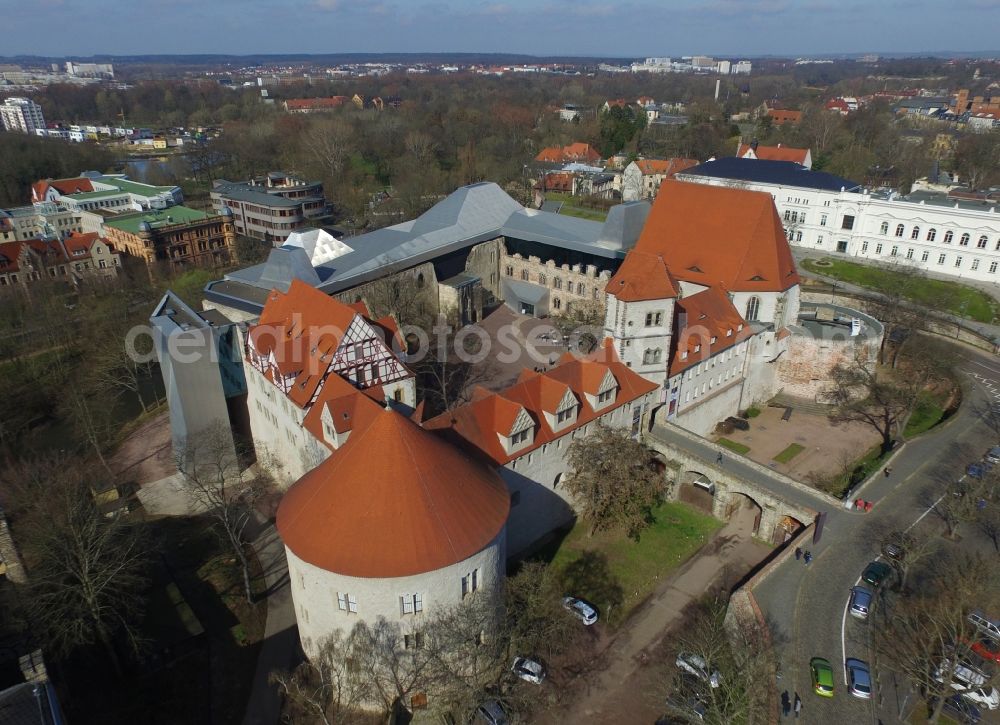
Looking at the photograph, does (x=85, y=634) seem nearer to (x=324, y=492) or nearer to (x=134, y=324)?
(x=324, y=492)

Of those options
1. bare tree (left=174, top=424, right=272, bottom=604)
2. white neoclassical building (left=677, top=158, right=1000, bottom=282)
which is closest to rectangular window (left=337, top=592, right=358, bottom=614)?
bare tree (left=174, top=424, right=272, bottom=604)

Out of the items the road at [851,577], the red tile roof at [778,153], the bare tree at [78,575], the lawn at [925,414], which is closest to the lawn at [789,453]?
the road at [851,577]

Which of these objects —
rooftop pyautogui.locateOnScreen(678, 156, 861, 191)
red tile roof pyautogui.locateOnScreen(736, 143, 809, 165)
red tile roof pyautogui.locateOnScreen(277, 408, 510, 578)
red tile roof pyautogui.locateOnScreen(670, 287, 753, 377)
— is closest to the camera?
red tile roof pyautogui.locateOnScreen(277, 408, 510, 578)

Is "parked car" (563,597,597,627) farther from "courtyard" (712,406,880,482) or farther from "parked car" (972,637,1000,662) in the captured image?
"courtyard" (712,406,880,482)

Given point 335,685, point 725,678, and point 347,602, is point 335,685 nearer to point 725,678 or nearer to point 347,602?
point 347,602

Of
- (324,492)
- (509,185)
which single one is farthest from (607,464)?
(509,185)

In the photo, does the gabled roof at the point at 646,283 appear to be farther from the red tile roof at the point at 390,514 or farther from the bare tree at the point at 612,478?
the red tile roof at the point at 390,514

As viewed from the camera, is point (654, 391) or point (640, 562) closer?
point (640, 562)
